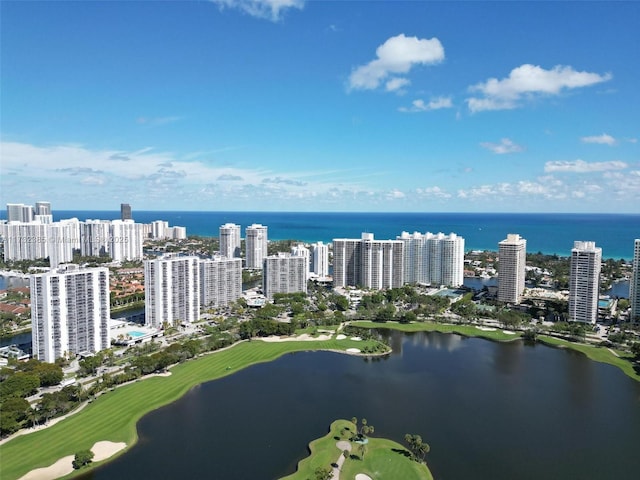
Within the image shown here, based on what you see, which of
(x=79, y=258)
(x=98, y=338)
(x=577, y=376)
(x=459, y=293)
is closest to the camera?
(x=577, y=376)

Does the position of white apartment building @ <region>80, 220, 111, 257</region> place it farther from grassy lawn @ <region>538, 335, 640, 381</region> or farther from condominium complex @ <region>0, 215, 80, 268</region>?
grassy lawn @ <region>538, 335, 640, 381</region>

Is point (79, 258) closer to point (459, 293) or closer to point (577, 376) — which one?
point (459, 293)

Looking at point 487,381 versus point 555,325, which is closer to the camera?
point 487,381

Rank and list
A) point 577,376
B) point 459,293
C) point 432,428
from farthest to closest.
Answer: point 459,293 < point 577,376 < point 432,428

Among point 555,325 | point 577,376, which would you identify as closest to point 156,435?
point 577,376

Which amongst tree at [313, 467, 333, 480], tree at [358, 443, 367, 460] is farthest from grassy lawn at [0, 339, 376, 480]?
tree at [358, 443, 367, 460]

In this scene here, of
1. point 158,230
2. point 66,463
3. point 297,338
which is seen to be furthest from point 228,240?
point 66,463
